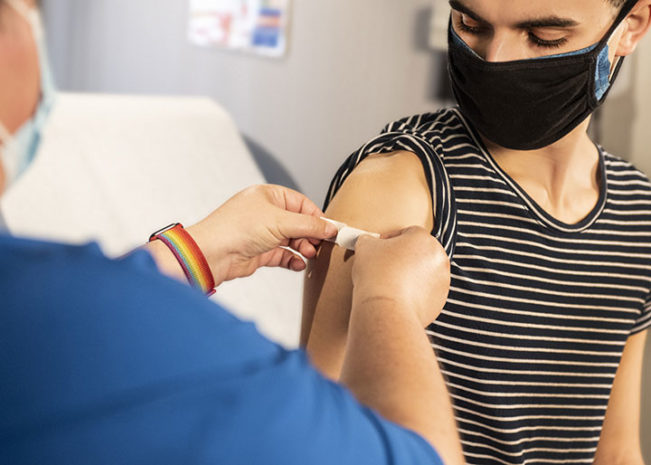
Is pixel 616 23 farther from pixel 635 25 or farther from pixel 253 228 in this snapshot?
pixel 253 228

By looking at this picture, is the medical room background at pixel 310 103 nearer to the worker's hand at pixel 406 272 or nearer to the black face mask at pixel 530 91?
the black face mask at pixel 530 91

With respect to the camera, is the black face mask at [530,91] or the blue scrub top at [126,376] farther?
the black face mask at [530,91]

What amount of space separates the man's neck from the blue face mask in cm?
82

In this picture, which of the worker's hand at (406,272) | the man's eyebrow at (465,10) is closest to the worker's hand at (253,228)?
the worker's hand at (406,272)

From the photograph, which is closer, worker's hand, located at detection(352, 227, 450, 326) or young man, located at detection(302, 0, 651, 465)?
worker's hand, located at detection(352, 227, 450, 326)

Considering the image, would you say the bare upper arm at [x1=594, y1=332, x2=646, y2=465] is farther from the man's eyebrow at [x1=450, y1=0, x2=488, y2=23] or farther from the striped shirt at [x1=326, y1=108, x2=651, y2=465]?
the man's eyebrow at [x1=450, y1=0, x2=488, y2=23]

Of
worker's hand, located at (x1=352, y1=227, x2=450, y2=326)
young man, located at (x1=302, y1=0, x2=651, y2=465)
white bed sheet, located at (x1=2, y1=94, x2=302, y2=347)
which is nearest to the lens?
worker's hand, located at (x1=352, y1=227, x2=450, y2=326)

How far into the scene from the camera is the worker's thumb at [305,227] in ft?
3.20

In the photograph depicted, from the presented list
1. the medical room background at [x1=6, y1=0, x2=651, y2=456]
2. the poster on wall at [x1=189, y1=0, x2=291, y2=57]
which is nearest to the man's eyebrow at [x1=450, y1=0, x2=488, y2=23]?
the medical room background at [x1=6, y1=0, x2=651, y2=456]

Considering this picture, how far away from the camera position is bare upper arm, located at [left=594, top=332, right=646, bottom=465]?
1.31 meters

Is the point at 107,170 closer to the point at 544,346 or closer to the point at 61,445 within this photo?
the point at 544,346

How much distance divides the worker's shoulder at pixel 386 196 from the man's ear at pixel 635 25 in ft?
1.33

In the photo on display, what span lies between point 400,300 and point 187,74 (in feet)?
11.6

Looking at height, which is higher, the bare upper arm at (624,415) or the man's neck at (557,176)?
the man's neck at (557,176)
